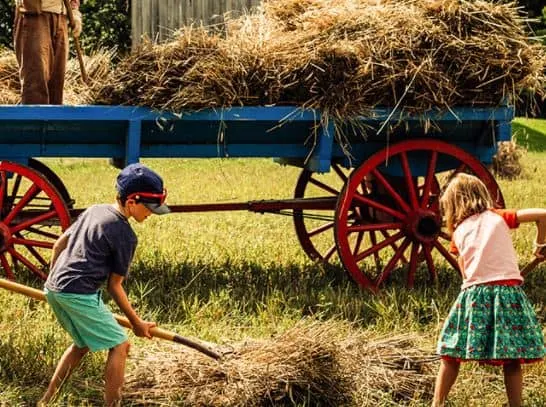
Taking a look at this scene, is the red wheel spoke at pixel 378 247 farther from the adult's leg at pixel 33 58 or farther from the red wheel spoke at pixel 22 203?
the adult's leg at pixel 33 58

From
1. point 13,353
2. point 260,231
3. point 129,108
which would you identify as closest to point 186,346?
point 13,353

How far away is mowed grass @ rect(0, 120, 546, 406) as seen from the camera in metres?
5.45

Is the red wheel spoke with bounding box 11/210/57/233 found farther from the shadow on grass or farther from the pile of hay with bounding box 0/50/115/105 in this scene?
the pile of hay with bounding box 0/50/115/105

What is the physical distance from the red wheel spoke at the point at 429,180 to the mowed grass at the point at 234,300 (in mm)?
592

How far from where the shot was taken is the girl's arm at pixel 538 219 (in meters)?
5.00

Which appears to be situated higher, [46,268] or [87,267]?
[87,267]

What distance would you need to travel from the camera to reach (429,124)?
745cm

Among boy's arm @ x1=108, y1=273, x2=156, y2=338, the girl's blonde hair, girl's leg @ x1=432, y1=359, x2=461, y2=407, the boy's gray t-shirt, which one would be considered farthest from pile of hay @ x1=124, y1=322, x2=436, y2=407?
the girl's blonde hair

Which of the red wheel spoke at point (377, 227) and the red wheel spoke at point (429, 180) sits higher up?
the red wheel spoke at point (429, 180)

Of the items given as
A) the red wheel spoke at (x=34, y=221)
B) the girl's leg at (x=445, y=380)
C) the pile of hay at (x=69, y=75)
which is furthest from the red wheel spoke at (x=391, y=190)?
the girl's leg at (x=445, y=380)

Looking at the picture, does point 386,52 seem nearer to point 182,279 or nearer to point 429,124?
point 429,124

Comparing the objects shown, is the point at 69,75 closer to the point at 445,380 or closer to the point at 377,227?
the point at 377,227

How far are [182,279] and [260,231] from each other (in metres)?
2.77

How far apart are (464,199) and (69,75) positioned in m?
4.20
